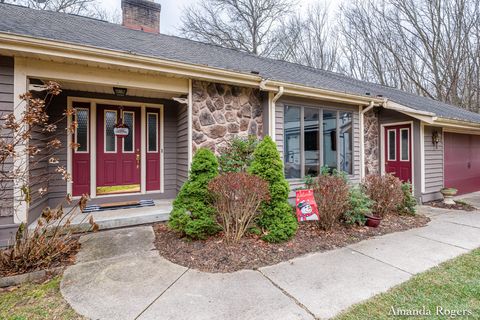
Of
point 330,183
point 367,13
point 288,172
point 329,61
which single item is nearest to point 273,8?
point 329,61

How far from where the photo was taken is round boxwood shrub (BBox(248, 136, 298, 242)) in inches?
145

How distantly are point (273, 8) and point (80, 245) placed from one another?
14261 millimetres

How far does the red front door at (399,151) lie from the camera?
6688 millimetres

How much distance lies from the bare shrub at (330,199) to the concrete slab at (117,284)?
2.52m

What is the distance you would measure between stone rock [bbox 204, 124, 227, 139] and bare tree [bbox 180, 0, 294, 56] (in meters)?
10.1

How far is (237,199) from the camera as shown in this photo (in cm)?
340

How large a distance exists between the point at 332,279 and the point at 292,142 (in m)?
3.49

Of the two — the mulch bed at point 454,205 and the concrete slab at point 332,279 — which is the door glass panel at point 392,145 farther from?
the concrete slab at point 332,279

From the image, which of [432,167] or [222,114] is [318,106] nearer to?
[222,114]

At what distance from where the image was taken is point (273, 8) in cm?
1312

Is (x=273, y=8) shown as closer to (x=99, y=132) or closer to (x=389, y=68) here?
(x=389, y=68)

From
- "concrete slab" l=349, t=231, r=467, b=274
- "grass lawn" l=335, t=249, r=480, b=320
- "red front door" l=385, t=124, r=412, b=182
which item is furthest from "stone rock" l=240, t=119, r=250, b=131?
"red front door" l=385, t=124, r=412, b=182

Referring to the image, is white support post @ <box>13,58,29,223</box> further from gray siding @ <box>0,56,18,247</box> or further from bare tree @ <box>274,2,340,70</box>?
bare tree @ <box>274,2,340,70</box>

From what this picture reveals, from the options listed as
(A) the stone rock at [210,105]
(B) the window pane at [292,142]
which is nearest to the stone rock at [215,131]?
(A) the stone rock at [210,105]
